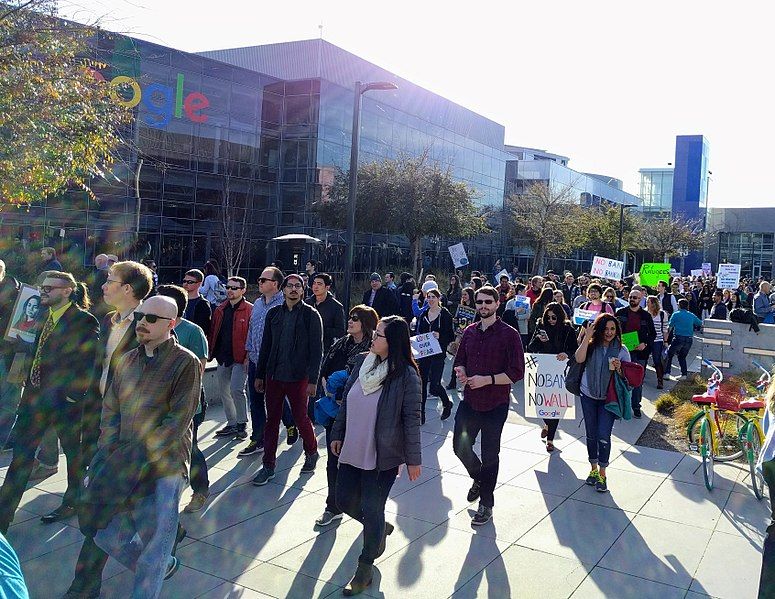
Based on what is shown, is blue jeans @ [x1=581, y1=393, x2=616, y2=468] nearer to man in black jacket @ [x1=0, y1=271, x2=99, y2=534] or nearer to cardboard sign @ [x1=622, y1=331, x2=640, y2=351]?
cardboard sign @ [x1=622, y1=331, x2=640, y2=351]

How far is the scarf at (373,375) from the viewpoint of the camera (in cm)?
450

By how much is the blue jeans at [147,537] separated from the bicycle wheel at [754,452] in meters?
5.17

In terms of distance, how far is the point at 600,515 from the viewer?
5957 mm

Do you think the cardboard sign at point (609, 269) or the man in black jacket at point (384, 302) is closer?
the man in black jacket at point (384, 302)

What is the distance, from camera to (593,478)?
6.69 m

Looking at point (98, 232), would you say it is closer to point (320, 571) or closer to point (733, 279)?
point (733, 279)

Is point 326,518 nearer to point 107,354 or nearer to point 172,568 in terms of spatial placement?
point 172,568

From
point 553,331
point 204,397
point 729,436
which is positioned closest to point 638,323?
point 553,331

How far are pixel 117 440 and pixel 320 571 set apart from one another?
170 cm

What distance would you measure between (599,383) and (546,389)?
145cm

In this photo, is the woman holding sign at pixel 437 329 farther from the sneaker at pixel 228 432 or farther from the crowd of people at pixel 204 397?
the sneaker at pixel 228 432

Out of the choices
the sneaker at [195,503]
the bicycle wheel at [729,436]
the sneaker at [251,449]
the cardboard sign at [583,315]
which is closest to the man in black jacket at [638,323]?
the cardboard sign at [583,315]

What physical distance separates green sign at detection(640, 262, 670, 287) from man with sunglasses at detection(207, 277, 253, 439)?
1932 cm

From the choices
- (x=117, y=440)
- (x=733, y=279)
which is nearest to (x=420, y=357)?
(x=117, y=440)
